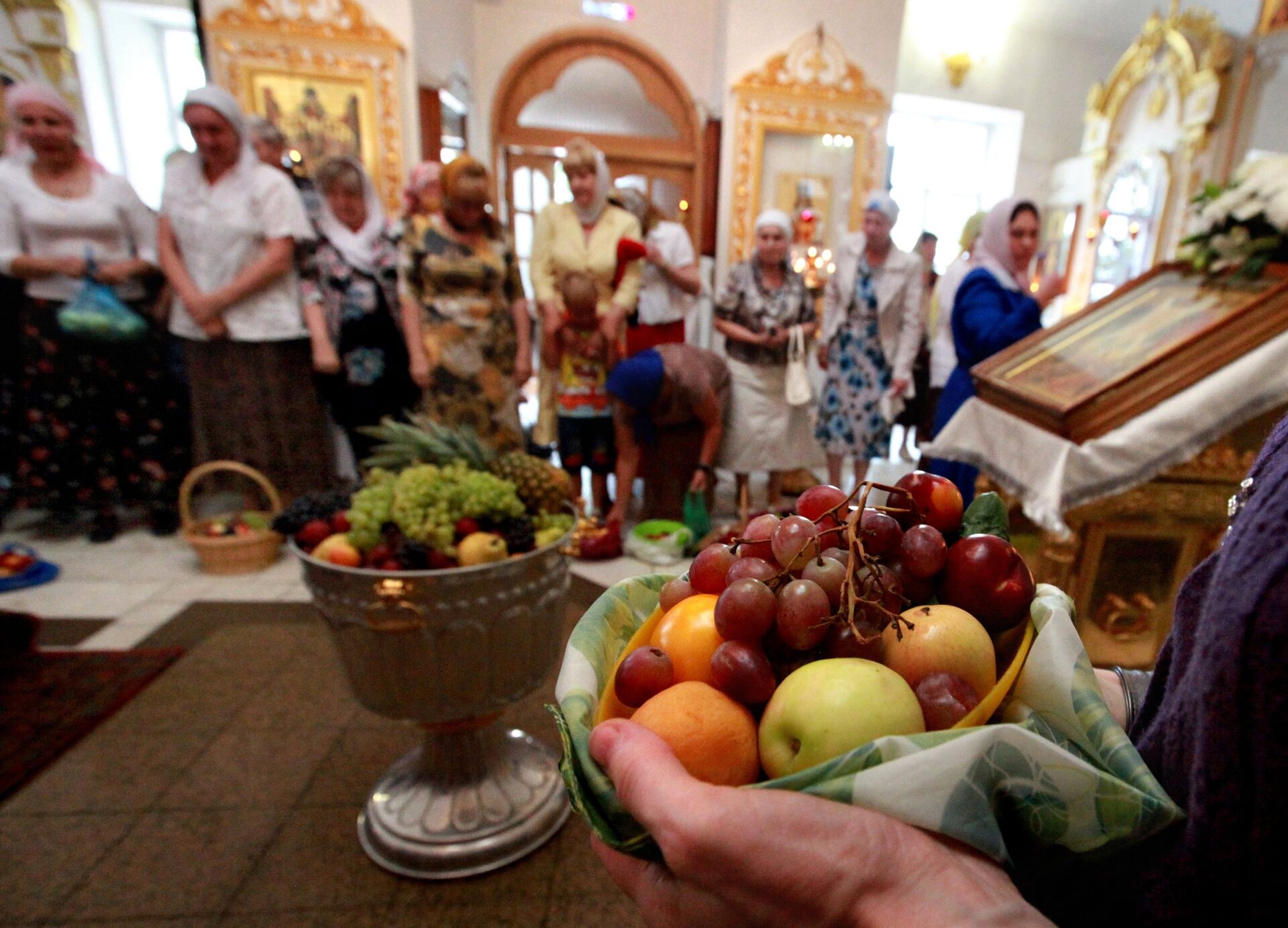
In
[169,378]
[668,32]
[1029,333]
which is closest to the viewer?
[1029,333]

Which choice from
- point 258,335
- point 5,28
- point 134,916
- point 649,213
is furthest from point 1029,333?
point 5,28

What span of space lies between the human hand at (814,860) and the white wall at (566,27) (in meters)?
6.11

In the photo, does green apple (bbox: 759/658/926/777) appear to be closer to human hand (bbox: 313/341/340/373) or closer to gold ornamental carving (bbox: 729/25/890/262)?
human hand (bbox: 313/341/340/373)

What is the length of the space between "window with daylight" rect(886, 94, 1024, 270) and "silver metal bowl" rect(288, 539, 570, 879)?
7.87m

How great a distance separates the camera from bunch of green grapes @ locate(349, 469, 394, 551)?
145cm

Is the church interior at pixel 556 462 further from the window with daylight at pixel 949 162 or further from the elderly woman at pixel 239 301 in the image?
the window with daylight at pixel 949 162

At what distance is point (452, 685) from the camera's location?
4.77ft

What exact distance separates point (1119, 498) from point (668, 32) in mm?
5775

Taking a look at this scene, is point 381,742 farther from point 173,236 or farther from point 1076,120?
point 1076,120

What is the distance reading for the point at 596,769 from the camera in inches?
20.4

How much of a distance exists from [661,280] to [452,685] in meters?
2.90

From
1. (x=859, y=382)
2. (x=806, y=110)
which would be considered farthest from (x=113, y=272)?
(x=806, y=110)

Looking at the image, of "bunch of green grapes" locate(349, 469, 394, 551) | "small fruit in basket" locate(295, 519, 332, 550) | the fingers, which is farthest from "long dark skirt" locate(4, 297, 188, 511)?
the fingers

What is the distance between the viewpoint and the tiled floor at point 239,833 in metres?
1.38
